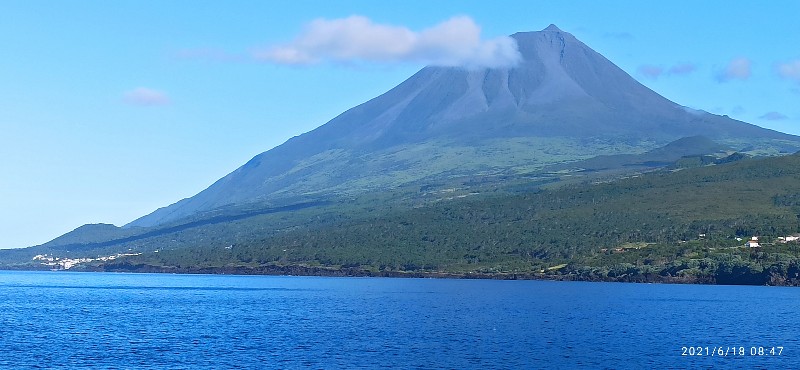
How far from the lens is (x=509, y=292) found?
5359 inches

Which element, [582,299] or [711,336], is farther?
[582,299]

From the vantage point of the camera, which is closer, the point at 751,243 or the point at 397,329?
the point at 397,329

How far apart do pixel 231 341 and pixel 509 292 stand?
6927cm

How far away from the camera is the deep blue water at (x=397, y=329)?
62.2 meters

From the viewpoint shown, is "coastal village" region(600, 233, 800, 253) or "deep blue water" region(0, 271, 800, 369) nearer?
"deep blue water" region(0, 271, 800, 369)

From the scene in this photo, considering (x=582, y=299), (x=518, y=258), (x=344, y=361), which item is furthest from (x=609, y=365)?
(x=518, y=258)

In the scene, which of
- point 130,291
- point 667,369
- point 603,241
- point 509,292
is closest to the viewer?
point 667,369

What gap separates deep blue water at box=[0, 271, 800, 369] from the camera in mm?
62188

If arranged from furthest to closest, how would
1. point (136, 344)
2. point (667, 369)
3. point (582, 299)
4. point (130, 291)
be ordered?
point (130, 291) < point (582, 299) < point (136, 344) < point (667, 369)

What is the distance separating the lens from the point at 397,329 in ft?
268

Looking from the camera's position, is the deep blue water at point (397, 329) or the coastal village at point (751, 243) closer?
the deep blue water at point (397, 329)

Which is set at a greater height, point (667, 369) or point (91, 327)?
point (91, 327)

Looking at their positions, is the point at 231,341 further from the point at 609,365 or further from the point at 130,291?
the point at 130,291

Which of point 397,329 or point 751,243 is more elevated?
point 397,329
